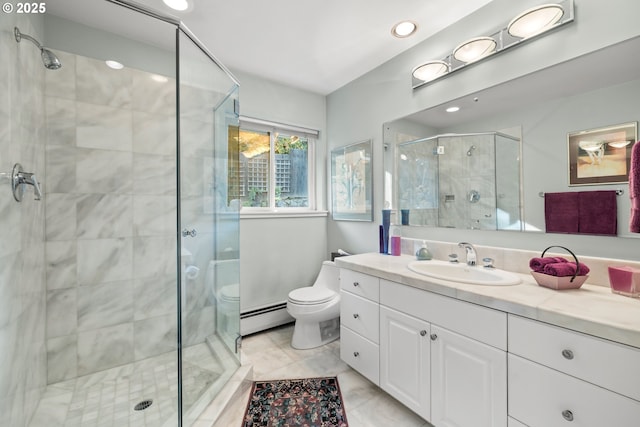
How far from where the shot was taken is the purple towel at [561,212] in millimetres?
1314

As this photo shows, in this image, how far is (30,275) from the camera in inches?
58.7

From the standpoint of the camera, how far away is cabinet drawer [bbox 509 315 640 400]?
81 cm

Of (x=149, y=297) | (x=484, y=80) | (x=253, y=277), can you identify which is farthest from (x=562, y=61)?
(x=149, y=297)

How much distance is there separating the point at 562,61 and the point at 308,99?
2033 mm

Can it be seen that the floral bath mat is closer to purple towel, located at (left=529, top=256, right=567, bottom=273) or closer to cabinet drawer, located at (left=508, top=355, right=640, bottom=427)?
cabinet drawer, located at (left=508, top=355, right=640, bottom=427)

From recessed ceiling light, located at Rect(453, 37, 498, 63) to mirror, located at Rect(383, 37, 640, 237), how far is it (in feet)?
0.73

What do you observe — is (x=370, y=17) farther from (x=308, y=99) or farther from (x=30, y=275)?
(x=30, y=275)

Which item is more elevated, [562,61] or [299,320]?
[562,61]

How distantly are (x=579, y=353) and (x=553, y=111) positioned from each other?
1.15 m

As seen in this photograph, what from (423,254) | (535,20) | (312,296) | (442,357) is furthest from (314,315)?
(535,20)

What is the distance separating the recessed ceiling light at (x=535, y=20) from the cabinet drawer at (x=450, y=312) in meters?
1.43

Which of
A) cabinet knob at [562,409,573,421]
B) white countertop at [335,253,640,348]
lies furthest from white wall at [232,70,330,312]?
cabinet knob at [562,409,573,421]

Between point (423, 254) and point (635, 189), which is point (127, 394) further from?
point (635, 189)

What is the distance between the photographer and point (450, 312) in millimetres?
1252
